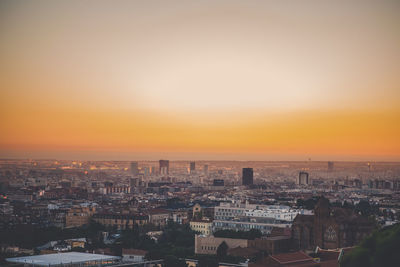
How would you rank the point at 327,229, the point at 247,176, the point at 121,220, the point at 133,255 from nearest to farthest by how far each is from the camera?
the point at 133,255, the point at 327,229, the point at 121,220, the point at 247,176

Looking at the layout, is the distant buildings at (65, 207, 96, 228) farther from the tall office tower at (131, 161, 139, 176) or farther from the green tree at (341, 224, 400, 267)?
the tall office tower at (131, 161, 139, 176)

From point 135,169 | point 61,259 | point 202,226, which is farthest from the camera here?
point 135,169

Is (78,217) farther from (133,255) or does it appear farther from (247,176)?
(247,176)

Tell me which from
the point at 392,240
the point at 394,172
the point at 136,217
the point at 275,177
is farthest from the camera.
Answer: the point at 275,177

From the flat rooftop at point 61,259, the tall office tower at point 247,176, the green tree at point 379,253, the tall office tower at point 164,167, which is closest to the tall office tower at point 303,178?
the tall office tower at point 247,176

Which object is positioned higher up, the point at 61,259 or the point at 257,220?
the point at 257,220

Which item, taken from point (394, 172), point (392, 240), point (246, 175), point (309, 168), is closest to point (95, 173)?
point (246, 175)

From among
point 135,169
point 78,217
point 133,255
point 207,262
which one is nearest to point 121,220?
point 78,217

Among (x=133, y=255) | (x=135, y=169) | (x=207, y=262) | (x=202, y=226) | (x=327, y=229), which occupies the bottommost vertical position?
(x=133, y=255)

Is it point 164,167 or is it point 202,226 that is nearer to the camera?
point 202,226

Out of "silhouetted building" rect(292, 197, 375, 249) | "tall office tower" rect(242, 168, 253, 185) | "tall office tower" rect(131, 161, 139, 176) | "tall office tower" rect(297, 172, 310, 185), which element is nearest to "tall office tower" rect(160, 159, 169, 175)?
"tall office tower" rect(131, 161, 139, 176)

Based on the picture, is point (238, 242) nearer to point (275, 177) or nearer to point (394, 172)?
point (394, 172)
